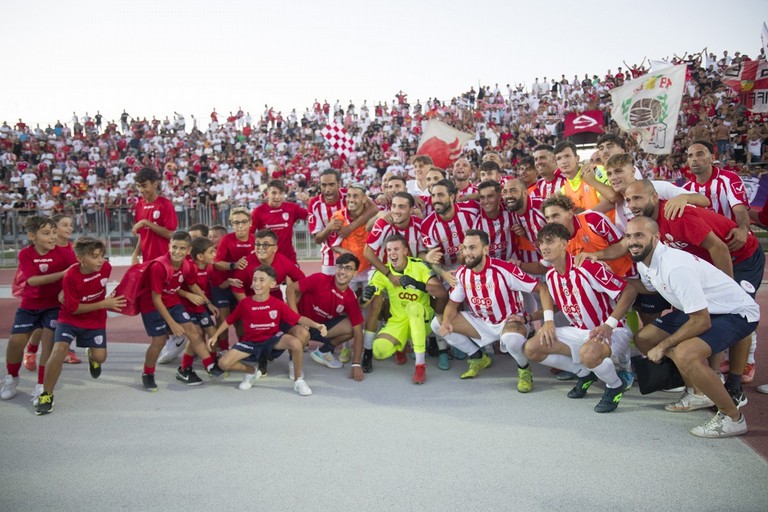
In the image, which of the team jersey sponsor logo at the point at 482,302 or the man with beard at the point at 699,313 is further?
the team jersey sponsor logo at the point at 482,302

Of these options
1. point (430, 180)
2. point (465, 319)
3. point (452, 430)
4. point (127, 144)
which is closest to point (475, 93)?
point (127, 144)

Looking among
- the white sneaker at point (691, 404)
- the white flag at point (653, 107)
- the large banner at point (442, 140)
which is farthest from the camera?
the large banner at point (442, 140)

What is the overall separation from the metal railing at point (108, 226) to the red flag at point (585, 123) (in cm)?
871

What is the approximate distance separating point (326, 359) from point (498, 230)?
7.33ft

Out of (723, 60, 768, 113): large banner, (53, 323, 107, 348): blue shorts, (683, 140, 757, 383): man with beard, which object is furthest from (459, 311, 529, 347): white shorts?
(723, 60, 768, 113): large banner

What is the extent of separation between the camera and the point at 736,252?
4.55m

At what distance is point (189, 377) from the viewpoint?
16.8 feet

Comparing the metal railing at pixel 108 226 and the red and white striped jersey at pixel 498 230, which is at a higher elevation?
the red and white striped jersey at pixel 498 230

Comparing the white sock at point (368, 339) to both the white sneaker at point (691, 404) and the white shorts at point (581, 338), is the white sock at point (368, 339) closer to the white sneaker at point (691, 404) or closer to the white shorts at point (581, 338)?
the white shorts at point (581, 338)

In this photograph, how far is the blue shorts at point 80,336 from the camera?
4.69 meters

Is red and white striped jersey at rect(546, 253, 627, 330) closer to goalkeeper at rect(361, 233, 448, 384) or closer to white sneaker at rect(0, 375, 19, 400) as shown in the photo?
goalkeeper at rect(361, 233, 448, 384)

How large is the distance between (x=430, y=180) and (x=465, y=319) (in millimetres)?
1864

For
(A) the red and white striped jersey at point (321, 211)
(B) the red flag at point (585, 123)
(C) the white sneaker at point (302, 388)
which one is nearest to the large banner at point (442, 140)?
(A) the red and white striped jersey at point (321, 211)

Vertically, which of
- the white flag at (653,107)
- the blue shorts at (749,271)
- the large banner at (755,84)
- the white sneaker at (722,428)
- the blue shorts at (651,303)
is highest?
the large banner at (755,84)
